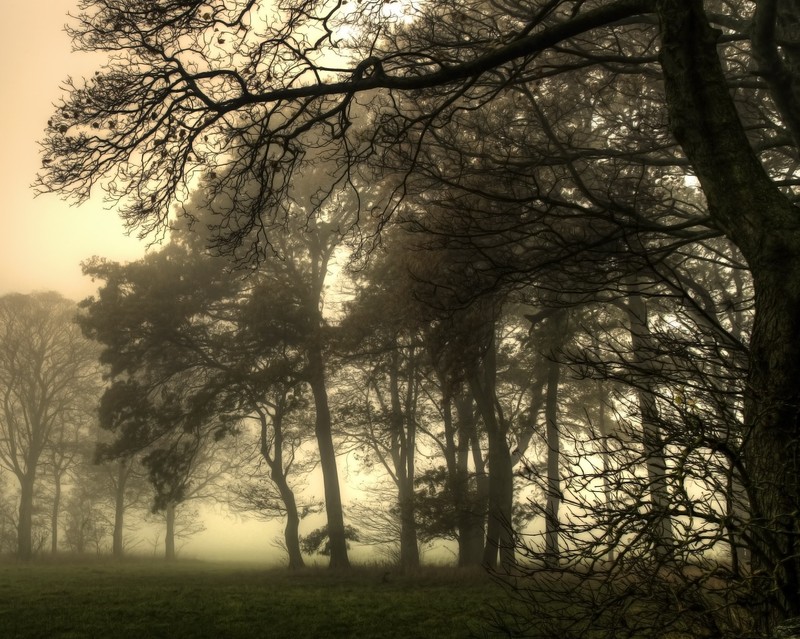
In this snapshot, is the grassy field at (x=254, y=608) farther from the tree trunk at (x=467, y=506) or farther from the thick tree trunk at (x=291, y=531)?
the thick tree trunk at (x=291, y=531)

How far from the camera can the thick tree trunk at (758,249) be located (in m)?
3.90

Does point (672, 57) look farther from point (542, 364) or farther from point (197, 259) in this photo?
point (197, 259)

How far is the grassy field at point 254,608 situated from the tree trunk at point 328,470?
323 centimetres

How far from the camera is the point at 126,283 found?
20109 millimetres

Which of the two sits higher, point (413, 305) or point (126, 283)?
point (126, 283)

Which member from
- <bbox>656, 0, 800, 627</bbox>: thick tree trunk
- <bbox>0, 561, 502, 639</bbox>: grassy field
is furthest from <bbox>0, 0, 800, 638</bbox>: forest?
<bbox>0, 561, 502, 639</bbox>: grassy field

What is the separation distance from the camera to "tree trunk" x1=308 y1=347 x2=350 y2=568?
1930 cm

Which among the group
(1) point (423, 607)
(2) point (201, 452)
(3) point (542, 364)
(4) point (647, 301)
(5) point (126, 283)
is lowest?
(1) point (423, 607)

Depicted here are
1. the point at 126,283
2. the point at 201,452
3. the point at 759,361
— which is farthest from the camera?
the point at 201,452

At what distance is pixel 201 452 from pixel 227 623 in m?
25.2

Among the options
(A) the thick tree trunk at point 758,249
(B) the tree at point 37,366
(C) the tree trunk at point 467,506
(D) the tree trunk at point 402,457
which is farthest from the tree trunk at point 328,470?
(B) the tree at point 37,366

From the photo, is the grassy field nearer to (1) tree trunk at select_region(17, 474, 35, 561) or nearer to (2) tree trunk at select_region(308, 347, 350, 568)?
(2) tree trunk at select_region(308, 347, 350, 568)

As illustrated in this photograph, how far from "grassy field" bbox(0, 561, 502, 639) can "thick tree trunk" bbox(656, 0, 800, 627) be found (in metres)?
5.20

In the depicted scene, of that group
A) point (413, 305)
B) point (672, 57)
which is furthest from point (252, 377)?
point (672, 57)
